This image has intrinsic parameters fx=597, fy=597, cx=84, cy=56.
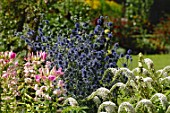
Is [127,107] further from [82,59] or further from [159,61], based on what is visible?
[159,61]

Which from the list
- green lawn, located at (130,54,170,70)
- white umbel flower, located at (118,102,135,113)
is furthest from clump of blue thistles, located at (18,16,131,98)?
green lawn, located at (130,54,170,70)

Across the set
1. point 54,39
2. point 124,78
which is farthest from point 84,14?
point 124,78

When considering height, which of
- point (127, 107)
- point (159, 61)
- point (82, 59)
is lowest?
point (159, 61)

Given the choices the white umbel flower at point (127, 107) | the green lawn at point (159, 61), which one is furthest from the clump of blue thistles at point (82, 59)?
the green lawn at point (159, 61)

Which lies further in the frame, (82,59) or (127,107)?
(82,59)

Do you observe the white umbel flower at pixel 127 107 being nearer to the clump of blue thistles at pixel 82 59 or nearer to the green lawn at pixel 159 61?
the clump of blue thistles at pixel 82 59

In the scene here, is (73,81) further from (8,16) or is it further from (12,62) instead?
(8,16)

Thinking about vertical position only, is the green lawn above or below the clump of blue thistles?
below

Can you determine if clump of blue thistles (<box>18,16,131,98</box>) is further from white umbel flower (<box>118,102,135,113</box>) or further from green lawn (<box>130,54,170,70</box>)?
green lawn (<box>130,54,170,70</box>)

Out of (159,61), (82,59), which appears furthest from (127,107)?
(159,61)

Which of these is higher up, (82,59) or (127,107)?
(82,59)

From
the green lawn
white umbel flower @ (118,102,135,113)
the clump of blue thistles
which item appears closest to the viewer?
white umbel flower @ (118,102,135,113)

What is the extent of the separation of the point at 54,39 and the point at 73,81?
3.19 ft

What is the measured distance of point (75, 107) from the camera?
4762 millimetres
